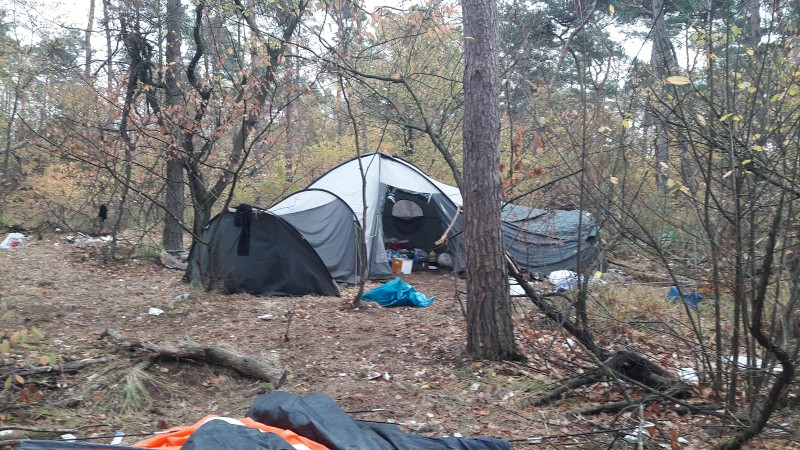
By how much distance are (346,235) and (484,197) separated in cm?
534

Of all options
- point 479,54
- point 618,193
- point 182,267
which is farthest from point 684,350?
point 182,267

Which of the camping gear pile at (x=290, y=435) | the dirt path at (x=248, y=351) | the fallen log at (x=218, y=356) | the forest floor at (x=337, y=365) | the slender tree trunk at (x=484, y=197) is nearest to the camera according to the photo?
the camping gear pile at (x=290, y=435)

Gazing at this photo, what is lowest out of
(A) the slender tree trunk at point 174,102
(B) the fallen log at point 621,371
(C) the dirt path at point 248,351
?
(C) the dirt path at point 248,351

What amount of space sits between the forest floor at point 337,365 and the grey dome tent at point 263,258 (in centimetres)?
40

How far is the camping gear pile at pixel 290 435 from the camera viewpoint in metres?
3.06

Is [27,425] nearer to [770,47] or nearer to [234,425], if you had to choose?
[234,425]

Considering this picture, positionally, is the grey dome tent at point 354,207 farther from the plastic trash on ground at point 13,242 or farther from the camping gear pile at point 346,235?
the plastic trash on ground at point 13,242

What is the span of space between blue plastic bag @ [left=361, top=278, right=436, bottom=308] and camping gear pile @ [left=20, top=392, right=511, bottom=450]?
4.87 meters

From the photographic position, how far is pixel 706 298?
4520 millimetres

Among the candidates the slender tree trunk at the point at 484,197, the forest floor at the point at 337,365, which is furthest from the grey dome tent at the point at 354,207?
the slender tree trunk at the point at 484,197

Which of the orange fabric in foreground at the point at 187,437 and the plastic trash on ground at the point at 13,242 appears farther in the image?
the plastic trash on ground at the point at 13,242

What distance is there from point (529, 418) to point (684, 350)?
A: 1.66 metres

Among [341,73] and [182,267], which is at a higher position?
[341,73]

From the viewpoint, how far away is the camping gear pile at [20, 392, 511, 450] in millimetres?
3062
